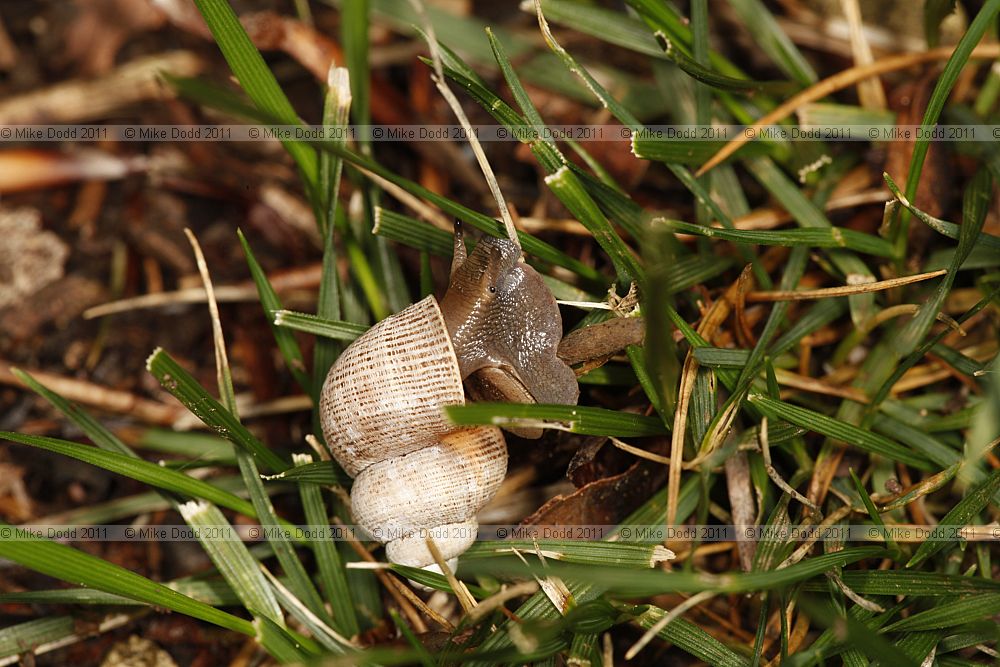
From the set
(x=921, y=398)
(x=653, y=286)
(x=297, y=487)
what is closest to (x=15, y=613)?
(x=297, y=487)

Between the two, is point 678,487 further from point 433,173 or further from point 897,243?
point 433,173

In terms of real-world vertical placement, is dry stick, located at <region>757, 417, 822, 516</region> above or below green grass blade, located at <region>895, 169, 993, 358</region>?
below

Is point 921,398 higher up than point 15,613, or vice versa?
point 921,398

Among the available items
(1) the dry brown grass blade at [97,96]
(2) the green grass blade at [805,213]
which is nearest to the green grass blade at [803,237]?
(2) the green grass blade at [805,213]

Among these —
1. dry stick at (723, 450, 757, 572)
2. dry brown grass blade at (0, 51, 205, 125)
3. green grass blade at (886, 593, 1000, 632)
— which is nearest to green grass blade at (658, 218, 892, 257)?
dry stick at (723, 450, 757, 572)

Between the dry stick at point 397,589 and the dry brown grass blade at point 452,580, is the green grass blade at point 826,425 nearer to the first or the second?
the dry brown grass blade at point 452,580

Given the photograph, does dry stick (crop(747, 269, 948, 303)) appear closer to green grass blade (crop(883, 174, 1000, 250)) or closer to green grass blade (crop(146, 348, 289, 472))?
green grass blade (crop(883, 174, 1000, 250))
